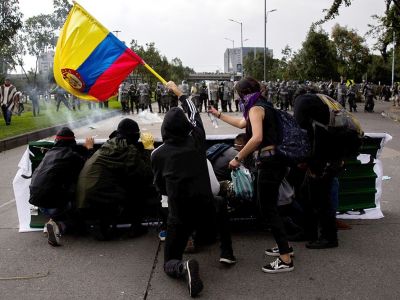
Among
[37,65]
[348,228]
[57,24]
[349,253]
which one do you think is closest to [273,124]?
[349,253]

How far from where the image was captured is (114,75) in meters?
5.48

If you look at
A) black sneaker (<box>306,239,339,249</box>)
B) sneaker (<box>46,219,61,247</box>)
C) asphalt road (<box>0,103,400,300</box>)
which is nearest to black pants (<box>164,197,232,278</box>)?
asphalt road (<box>0,103,400,300</box>)

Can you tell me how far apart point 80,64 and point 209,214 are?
8.13ft

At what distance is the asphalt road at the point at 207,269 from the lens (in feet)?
12.2

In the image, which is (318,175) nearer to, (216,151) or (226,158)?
(226,158)

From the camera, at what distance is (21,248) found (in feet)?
15.9

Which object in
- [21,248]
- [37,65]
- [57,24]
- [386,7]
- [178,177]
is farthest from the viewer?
[37,65]

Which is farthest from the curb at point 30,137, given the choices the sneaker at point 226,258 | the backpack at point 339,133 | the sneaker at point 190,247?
the backpack at point 339,133

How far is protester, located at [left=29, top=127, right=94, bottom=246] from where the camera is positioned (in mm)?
4855

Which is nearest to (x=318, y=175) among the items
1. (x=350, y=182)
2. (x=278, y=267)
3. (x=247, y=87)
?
(x=278, y=267)

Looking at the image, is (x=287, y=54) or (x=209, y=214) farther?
(x=287, y=54)

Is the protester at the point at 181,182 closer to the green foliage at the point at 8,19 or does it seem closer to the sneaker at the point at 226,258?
the sneaker at the point at 226,258

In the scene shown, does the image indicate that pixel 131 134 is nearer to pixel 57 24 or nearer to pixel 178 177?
pixel 178 177

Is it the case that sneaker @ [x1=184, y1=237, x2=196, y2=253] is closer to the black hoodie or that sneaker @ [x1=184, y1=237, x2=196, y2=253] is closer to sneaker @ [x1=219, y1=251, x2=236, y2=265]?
sneaker @ [x1=219, y1=251, x2=236, y2=265]
